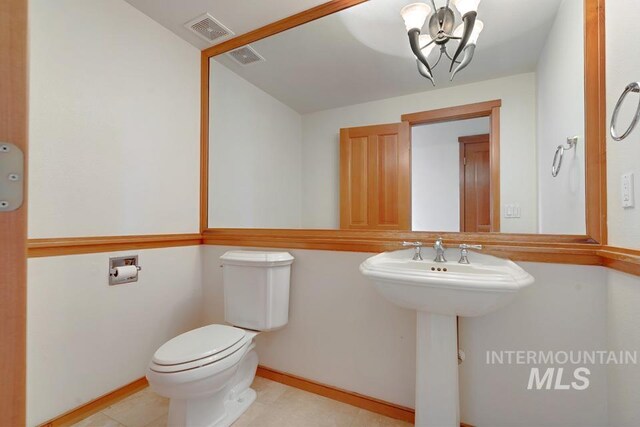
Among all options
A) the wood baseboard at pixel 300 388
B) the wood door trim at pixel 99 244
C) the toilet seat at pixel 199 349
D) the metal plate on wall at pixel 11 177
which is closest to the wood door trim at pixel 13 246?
the metal plate on wall at pixel 11 177

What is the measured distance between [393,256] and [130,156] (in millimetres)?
1561

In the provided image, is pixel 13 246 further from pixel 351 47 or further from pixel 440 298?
pixel 351 47

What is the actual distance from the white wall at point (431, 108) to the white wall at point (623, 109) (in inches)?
11.2

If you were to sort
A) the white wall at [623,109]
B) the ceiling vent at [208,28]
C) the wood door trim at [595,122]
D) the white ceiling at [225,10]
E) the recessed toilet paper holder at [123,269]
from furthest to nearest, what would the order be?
the ceiling vent at [208,28] → the white ceiling at [225,10] → the recessed toilet paper holder at [123,269] → the wood door trim at [595,122] → the white wall at [623,109]

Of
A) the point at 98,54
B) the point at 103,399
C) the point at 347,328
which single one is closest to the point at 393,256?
the point at 347,328

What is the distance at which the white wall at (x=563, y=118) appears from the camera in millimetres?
1139

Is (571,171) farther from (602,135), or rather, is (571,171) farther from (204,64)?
(204,64)

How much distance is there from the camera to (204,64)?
2027 mm

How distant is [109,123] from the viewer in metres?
1.50

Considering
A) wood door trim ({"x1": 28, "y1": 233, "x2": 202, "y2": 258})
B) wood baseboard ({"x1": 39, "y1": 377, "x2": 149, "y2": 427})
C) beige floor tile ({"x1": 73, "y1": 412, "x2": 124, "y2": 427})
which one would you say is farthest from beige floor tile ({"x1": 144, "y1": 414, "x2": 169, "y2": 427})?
wood door trim ({"x1": 28, "y1": 233, "x2": 202, "y2": 258})

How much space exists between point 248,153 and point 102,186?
96 centimetres

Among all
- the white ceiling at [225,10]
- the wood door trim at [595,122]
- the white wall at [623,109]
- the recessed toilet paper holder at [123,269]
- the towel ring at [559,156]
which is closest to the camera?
the white wall at [623,109]

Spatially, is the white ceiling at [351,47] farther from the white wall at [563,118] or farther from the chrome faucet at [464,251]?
the chrome faucet at [464,251]

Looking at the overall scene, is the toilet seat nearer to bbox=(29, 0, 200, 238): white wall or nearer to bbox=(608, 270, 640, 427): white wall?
bbox=(29, 0, 200, 238): white wall
